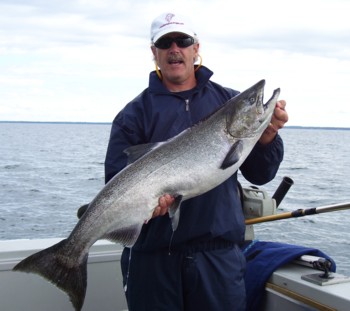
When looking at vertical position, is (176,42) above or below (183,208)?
above

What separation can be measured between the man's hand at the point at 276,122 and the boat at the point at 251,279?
79 cm

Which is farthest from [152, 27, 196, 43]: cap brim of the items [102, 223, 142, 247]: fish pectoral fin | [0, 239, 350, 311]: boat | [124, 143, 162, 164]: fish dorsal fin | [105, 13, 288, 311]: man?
[0, 239, 350, 311]: boat

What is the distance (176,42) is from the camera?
12.9ft

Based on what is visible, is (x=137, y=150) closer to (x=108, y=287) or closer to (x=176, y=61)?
(x=176, y=61)

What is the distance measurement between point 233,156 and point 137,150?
671 mm

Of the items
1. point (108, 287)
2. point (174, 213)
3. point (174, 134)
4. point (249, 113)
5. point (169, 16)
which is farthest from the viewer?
point (108, 287)

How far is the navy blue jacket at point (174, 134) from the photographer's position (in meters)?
3.73

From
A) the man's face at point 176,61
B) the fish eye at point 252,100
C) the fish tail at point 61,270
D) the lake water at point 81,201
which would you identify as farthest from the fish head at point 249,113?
the lake water at point 81,201

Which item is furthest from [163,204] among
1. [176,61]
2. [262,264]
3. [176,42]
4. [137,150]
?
[262,264]

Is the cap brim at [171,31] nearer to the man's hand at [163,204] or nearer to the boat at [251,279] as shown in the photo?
the man's hand at [163,204]

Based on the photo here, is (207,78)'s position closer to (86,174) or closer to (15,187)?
(15,187)

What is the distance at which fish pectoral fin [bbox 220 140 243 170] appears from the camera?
3.62m

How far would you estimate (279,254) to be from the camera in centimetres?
450

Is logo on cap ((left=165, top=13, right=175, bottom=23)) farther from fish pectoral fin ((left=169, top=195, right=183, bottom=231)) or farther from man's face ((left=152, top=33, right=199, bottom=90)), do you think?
fish pectoral fin ((left=169, top=195, right=183, bottom=231))
